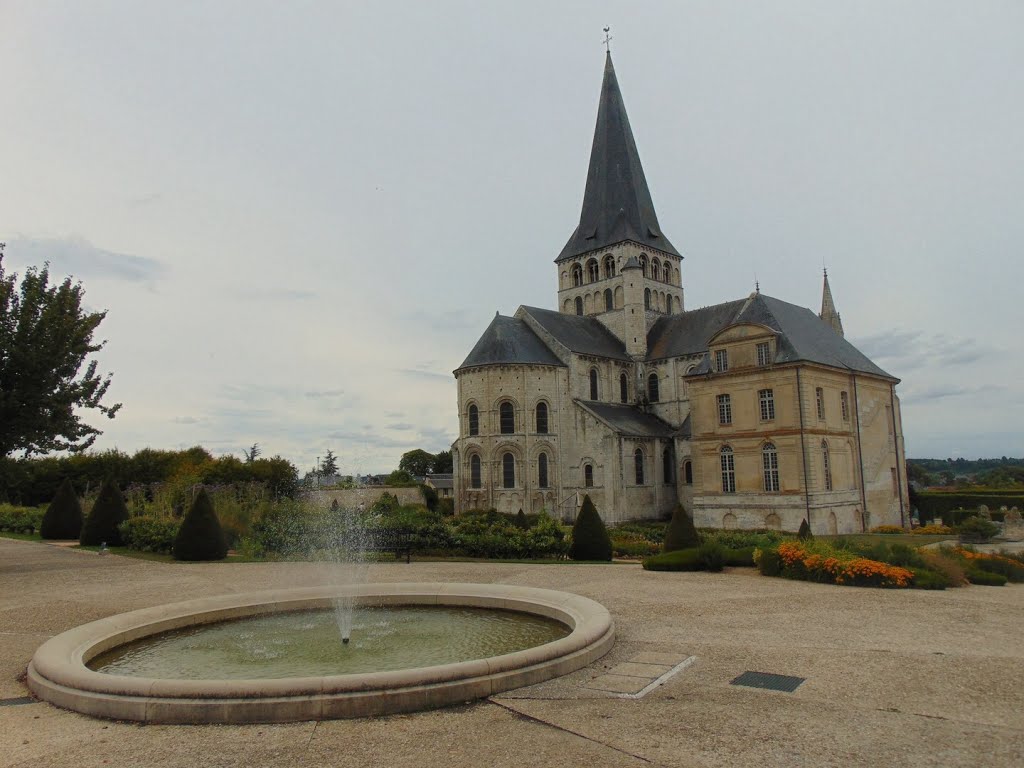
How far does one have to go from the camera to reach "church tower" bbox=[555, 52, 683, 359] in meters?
43.1

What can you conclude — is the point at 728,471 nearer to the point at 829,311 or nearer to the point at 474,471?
the point at 474,471

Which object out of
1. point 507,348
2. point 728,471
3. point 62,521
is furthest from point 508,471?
point 62,521


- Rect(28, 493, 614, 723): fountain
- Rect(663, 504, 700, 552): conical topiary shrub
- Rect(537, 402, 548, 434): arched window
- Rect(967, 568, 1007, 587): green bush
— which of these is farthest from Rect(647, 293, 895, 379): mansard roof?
Rect(28, 493, 614, 723): fountain

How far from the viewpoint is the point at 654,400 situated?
4203cm

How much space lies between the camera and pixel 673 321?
43.7 meters

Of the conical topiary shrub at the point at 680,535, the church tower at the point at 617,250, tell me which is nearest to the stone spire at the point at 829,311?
the church tower at the point at 617,250

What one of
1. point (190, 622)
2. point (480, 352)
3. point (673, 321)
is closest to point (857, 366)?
point (673, 321)

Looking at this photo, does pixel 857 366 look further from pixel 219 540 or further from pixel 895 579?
pixel 219 540

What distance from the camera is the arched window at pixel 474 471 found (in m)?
37.7

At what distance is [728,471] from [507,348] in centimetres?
1269

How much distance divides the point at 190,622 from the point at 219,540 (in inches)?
386

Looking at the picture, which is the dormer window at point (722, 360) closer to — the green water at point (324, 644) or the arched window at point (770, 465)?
the arched window at point (770, 465)

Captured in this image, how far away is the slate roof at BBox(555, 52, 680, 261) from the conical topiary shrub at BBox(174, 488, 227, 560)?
3077 centimetres

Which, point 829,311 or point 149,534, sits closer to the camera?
point 149,534
